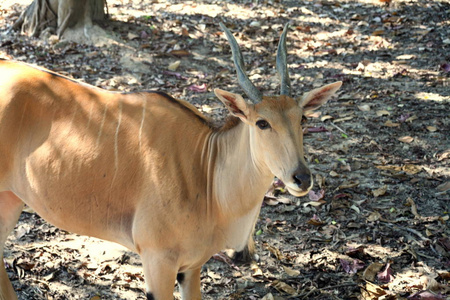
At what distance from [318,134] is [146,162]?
3.11 metres

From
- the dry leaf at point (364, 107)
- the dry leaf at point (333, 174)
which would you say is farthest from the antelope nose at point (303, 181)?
the dry leaf at point (364, 107)

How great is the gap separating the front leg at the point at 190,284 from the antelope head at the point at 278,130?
37.5 inches

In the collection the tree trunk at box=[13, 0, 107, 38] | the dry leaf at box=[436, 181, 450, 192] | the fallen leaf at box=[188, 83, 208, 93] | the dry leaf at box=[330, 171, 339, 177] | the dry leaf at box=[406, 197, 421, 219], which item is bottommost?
the dry leaf at box=[406, 197, 421, 219]

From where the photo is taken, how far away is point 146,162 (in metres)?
3.38

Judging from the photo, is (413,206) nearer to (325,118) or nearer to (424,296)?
(424,296)

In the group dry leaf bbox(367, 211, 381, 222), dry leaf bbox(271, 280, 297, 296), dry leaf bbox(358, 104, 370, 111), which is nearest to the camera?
dry leaf bbox(271, 280, 297, 296)

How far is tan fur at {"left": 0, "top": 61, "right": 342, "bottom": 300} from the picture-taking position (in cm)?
330

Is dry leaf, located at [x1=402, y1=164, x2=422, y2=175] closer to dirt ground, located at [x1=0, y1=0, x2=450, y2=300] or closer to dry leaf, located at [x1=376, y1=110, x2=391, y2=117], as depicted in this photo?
dirt ground, located at [x1=0, y1=0, x2=450, y2=300]

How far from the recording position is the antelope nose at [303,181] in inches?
120

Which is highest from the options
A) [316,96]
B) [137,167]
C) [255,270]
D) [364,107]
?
[316,96]

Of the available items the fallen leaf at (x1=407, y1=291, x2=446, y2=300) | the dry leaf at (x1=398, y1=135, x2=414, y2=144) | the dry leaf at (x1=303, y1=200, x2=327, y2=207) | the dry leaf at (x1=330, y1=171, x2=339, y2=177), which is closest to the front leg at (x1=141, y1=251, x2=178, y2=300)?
the fallen leaf at (x1=407, y1=291, x2=446, y2=300)

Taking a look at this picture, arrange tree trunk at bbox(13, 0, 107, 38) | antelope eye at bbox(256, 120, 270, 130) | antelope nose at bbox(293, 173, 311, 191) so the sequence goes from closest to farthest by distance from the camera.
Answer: antelope nose at bbox(293, 173, 311, 191)
antelope eye at bbox(256, 120, 270, 130)
tree trunk at bbox(13, 0, 107, 38)

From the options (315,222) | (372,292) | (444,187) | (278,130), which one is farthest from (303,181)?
(444,187)

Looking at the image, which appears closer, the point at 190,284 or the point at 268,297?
the point at 190,284
